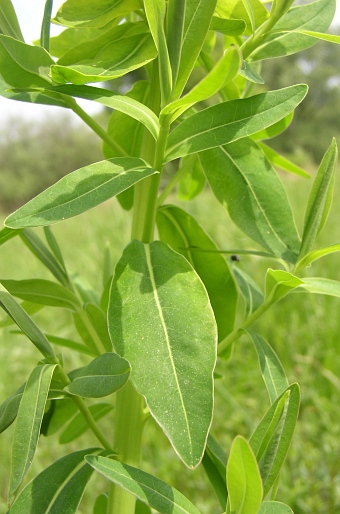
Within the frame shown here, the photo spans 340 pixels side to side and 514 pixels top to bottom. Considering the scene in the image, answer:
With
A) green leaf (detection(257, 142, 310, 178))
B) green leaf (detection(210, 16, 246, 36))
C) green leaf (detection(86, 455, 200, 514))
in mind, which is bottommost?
green leaf (detection(86, 455, 200, 514))

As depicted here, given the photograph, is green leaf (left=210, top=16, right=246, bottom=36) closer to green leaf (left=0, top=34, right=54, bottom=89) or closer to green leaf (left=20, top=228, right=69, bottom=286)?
green leaf (left=0, top=34, right=54, bottom=89)

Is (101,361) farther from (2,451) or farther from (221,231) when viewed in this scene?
(221,231)

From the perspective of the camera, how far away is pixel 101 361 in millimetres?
497

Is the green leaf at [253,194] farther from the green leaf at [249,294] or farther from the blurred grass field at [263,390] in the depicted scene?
the blurred grass field at [263,390]

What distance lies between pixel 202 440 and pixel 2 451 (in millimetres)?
1934

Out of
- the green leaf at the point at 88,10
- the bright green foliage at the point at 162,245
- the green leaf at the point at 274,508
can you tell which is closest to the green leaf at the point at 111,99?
the bright green foliage at the point at 162,245

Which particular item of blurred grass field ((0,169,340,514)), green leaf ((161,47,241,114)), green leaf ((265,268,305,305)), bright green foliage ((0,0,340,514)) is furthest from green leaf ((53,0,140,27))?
blurred grass field ((0,169,340,514))

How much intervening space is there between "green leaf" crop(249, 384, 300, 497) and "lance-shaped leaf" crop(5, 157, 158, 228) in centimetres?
24

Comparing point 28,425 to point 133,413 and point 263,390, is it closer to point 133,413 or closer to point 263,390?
point 133,413

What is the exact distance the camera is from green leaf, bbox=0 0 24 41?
1.75 ft

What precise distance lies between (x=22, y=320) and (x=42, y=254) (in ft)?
0.61

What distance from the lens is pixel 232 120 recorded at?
1.65 feet

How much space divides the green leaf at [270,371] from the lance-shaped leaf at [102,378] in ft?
0.65

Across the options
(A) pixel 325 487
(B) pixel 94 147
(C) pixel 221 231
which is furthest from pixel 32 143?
(A) pixel 325 487
